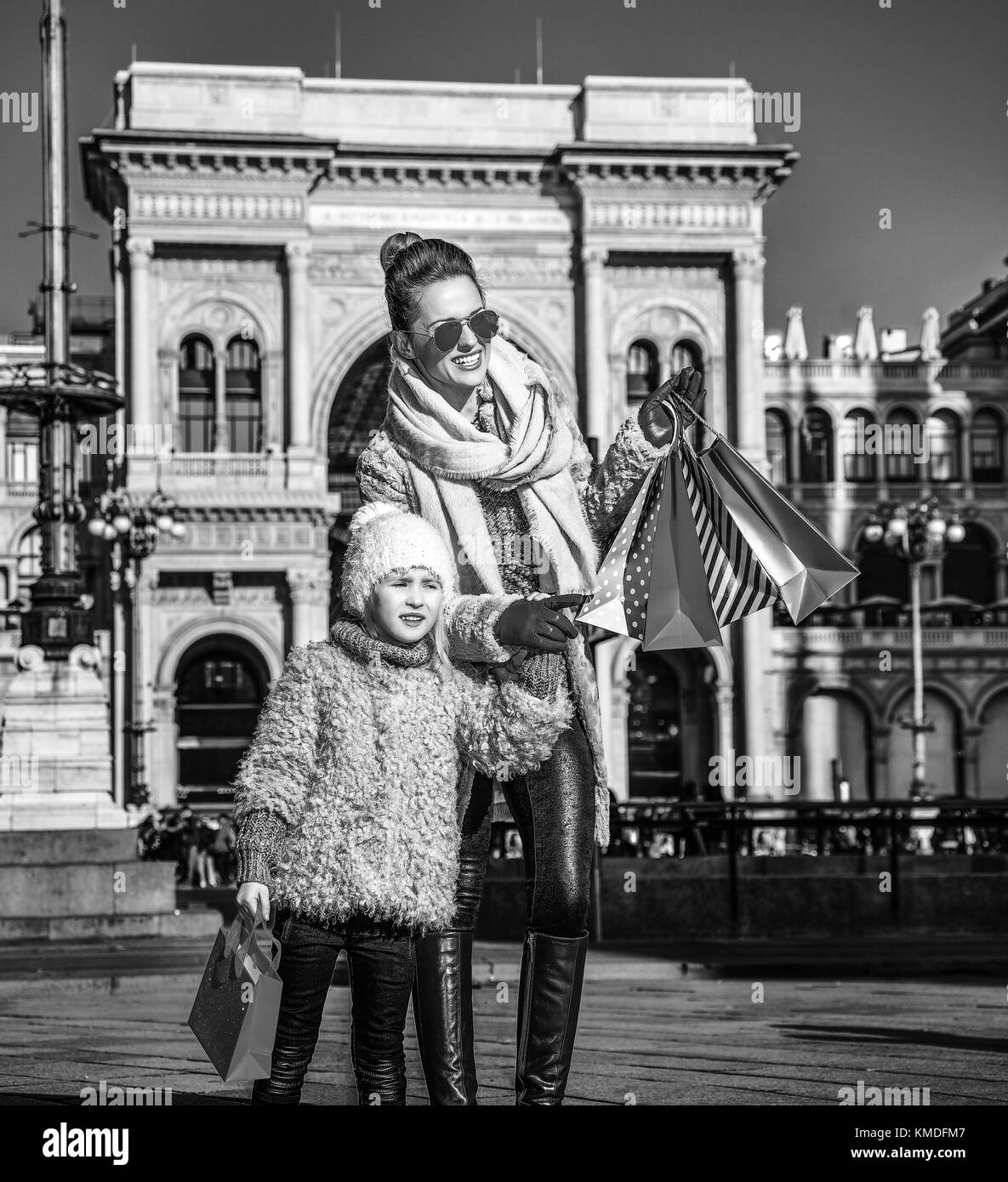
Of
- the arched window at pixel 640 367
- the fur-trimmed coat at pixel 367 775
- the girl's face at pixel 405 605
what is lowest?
the fur-trimmed coat at pixel 367 775

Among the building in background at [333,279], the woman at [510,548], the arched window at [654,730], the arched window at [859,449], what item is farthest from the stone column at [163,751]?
the woman at [510,548]

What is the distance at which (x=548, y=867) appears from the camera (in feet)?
15.5

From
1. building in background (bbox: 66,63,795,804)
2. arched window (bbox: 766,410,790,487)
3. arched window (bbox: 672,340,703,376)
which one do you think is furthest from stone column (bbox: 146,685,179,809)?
arched window (bbox: 766,410,790,487)

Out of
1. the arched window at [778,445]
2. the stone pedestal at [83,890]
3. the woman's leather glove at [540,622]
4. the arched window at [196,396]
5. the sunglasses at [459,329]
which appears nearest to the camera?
the woman's leather glove at [540,622]

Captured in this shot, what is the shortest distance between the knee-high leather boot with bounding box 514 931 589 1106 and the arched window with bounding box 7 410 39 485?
51922mm

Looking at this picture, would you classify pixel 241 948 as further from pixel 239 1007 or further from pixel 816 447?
pixel 816 447

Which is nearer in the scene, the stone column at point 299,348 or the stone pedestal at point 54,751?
the stone pedestal at point 54,751

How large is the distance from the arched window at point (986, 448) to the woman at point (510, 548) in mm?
51760

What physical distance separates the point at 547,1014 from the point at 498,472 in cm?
126

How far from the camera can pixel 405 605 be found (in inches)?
186

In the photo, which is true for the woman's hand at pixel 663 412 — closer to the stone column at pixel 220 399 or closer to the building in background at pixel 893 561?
the building in background at pixel 893 561

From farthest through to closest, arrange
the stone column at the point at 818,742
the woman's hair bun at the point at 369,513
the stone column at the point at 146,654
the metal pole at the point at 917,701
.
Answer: the stone column at the point at 818,742 → the stone column at the point at 146,654 → the metal pole at the point at 917,701 → the woman's hair bun at the point at 369,513

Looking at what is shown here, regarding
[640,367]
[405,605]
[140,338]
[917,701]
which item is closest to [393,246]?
[405,605]

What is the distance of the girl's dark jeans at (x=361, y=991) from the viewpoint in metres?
4.59
